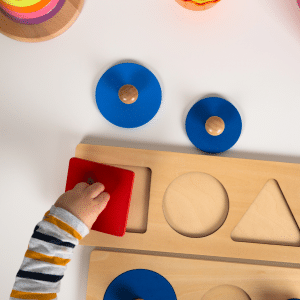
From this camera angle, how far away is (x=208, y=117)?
1.92 ft

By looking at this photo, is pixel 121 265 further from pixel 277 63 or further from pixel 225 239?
pixel 277 63

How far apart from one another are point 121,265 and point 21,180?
0.98 ft

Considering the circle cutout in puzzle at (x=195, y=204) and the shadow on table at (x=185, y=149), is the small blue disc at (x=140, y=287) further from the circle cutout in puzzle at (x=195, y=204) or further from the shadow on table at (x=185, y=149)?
the shadow on table at (x=185, y=149)

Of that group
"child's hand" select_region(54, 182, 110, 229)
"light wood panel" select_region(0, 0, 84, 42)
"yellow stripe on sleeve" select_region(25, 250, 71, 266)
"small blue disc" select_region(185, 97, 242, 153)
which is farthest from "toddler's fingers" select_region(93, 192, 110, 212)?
"light wood panel" select_region(0, 0, 84, 42)

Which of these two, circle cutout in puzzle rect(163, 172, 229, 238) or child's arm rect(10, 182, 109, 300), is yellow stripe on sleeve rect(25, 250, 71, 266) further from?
circle cutout in puzzle rect(163, 172, 229, 238)

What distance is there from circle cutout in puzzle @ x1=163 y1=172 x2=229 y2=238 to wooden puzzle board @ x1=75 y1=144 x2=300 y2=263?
2 cm

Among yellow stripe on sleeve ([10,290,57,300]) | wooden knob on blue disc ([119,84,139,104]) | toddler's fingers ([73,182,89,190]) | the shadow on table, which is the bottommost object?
yellow stripe on sleeve ([10,290,57,300])

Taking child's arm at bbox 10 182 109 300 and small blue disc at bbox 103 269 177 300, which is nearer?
child's arm at bbox 10 182 109 300

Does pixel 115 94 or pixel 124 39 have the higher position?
pixel 124 39

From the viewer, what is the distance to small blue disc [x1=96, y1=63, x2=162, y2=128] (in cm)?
59

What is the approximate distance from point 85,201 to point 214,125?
0.98 ft

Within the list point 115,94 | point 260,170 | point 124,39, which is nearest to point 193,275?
point 260,170

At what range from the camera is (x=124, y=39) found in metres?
0.60

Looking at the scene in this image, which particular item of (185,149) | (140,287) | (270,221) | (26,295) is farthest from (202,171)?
(26,295)
